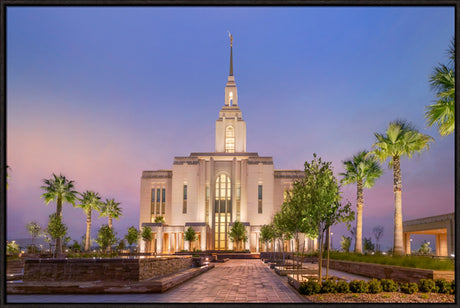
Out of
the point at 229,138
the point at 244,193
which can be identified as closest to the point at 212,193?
the point at 244,193

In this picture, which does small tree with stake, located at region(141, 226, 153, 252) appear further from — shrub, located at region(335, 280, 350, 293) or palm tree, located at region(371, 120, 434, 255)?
shrub, located at region(335, 280, 350, 293)

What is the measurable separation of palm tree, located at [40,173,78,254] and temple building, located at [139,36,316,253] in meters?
37.8

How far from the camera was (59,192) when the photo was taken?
41219mm

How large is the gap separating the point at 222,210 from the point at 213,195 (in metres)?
3.58

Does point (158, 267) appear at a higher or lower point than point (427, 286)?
lower

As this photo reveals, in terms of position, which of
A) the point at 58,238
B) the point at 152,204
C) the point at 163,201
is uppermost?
the point at 163,201

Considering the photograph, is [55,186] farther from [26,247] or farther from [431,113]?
[431,113]

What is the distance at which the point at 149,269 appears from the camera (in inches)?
624

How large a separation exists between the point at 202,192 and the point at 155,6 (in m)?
75.5

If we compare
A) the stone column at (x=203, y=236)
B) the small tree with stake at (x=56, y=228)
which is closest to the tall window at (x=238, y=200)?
the stone column at (x=203, y=236)

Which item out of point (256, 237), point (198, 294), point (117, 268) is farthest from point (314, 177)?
point (256, 237)

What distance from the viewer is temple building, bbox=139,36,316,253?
81688 millimetres

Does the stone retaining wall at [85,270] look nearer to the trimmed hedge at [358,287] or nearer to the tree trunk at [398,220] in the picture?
the trimmed hedge at [358,287]

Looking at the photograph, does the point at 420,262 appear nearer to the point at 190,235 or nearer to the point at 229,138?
the point at 190,235
